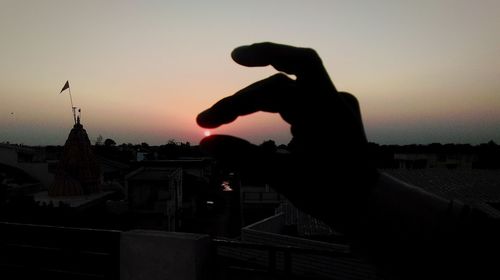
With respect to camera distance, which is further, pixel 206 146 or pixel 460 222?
pixel 206 146

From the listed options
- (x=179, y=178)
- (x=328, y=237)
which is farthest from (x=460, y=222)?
(x=179, y=178)

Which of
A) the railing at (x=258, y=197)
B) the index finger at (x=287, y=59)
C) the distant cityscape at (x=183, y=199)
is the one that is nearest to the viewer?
the index finger at (x=287, y=59)

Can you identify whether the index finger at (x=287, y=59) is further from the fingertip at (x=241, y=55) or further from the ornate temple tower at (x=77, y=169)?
the ornate temple tower at (x=77, y=169)

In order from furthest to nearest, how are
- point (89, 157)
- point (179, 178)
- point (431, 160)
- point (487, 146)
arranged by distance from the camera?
point (487, 146) < point (431, 160) < point (89, 157) < point (179, 178)

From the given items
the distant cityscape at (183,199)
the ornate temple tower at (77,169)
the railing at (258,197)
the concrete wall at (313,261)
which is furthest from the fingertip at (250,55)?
the ornate temple tower at (77,169)

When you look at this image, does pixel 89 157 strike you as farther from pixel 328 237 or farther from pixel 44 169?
pixel 328 237

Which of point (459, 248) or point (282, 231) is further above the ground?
point (459, 248)
